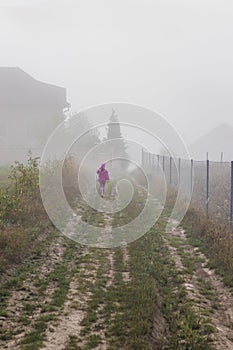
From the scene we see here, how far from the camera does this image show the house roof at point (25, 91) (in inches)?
1593

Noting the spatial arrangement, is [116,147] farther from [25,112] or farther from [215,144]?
[215,144]

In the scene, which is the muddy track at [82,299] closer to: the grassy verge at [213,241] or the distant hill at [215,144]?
the grassy verge at [213,241]

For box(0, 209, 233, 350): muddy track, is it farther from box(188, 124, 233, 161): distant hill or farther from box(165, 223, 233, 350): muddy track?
box(188, 124, 233, 161): distant hill

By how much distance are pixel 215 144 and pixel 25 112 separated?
11710 centimetres

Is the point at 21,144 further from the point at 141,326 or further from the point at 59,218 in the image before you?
the point at 141,326

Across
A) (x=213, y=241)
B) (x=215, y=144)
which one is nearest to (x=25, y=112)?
(x=213, y=241)

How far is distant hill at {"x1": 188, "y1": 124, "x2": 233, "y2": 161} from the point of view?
137250mm

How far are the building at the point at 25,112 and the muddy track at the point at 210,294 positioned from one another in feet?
93.5

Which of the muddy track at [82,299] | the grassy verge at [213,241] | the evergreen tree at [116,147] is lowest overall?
the muddy track at [82,299]

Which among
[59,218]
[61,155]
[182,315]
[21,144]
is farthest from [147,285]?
[21,144]

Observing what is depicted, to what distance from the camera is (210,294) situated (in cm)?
562

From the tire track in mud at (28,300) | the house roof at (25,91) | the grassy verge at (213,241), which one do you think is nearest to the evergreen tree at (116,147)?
the house roof at (25,91)

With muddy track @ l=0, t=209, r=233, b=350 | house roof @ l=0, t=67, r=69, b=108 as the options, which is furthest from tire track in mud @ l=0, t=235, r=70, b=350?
house roof @ l=0, t=67, r=69, b=108

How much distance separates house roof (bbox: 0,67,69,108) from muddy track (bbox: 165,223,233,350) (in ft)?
120
